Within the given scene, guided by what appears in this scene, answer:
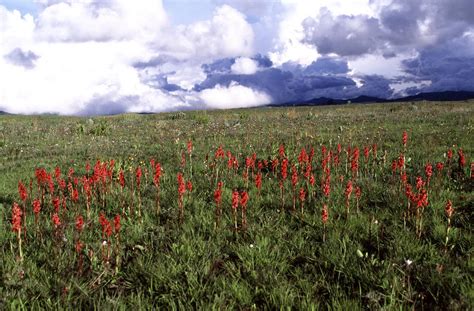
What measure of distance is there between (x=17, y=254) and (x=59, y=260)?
2.68 feet

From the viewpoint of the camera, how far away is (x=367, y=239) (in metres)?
5.41

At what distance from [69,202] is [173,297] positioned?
4436mm

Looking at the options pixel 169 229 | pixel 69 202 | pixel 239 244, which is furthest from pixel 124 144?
pixel 239 244

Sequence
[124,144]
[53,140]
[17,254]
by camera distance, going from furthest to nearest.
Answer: [53,140] < [124,144] < [17,254]

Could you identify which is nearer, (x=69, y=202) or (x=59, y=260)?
(x=59, y=260)

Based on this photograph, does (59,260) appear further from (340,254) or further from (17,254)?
(340,254)

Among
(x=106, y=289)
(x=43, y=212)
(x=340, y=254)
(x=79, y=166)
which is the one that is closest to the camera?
(x=106, y=289)

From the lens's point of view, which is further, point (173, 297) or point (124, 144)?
point (124, 144)

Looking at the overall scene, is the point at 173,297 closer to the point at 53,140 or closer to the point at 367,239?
the point at 367,239

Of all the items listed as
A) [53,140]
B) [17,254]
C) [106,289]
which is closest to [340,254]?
[106,289]

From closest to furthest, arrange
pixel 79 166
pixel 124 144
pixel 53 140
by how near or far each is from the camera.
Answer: pixel 79 166 < pixel 124 144 < pixel 53 140

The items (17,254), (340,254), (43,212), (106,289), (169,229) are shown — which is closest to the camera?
(106,289)

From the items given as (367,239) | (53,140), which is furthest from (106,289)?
(53,140)

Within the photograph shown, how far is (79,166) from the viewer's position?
39.8 ft
